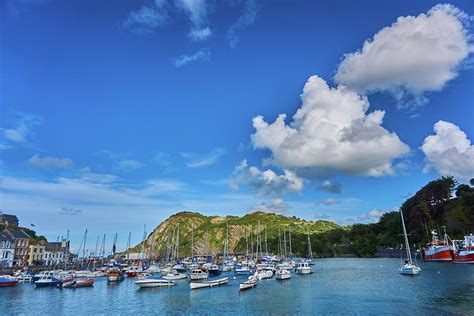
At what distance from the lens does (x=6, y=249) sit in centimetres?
11981

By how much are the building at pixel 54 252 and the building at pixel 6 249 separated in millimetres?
21959

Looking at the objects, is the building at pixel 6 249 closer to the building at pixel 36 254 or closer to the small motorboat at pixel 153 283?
the building at pixel 36 254

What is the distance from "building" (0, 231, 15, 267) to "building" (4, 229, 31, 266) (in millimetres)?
1906

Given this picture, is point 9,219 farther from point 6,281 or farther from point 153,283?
point 153,283

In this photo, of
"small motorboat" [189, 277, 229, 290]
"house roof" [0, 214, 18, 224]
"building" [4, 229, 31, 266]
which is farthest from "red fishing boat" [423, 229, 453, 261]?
"house roof" [0, 214, 18, 224]

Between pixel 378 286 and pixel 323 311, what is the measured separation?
26.6m

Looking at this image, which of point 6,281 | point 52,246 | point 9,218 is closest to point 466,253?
point 6,281

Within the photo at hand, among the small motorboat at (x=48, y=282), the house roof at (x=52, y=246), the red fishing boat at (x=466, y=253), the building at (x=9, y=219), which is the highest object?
the building at (x=9, y=219)

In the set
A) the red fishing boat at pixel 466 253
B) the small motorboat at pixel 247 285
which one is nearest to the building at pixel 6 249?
the small motorboat at pixel 247 285

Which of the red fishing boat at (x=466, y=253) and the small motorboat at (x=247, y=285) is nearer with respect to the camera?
the small motorboat at (x=247, y=285)

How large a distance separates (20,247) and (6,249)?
9112 millimetres

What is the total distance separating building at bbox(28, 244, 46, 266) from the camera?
444ft

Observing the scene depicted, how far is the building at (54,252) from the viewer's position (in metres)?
146

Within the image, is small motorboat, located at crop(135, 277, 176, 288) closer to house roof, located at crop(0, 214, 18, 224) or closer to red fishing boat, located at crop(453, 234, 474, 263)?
red fishing boat, located at crop(453, 234, 474, 263)
